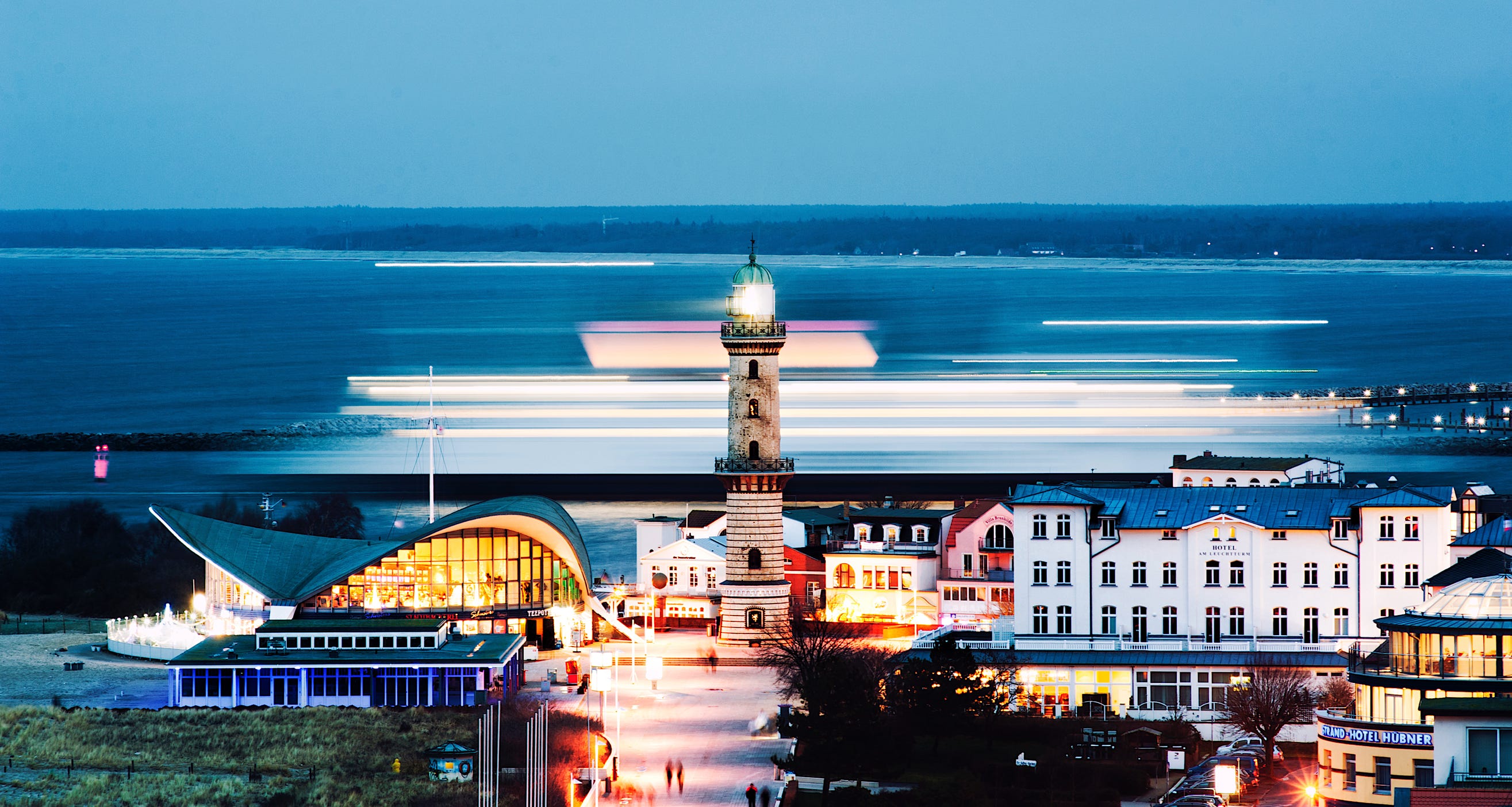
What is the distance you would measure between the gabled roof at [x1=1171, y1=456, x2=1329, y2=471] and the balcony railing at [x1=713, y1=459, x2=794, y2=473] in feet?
32.8

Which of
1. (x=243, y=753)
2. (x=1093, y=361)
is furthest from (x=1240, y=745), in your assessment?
(x=1093, y=361)

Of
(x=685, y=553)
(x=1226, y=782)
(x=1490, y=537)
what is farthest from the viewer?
(x=685, y=553)

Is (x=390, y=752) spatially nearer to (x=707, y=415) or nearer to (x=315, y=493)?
(x=315, y=493)

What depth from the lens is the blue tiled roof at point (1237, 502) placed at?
42188 mm

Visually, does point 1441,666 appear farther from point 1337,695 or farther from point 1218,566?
point 1218,566

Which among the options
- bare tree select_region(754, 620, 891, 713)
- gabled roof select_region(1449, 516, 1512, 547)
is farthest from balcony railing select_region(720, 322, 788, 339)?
gabled roof select_region(1449, 516, 1512, 547)

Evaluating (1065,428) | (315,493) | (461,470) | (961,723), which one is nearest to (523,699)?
(961,723)

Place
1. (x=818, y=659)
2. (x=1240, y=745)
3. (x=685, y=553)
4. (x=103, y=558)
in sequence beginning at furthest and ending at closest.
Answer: (x=103, y=558) < (x=685, y=553) < (x=818, y=659) < (x=1240, y=745)

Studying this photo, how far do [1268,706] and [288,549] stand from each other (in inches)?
793

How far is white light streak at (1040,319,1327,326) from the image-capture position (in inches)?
7141

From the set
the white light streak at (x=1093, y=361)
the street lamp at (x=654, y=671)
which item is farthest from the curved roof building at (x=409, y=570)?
the white light streak at (x=1093, y=361)

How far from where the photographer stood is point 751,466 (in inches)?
1927

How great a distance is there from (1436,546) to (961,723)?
10.4m

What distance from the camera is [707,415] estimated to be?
11088 cm
